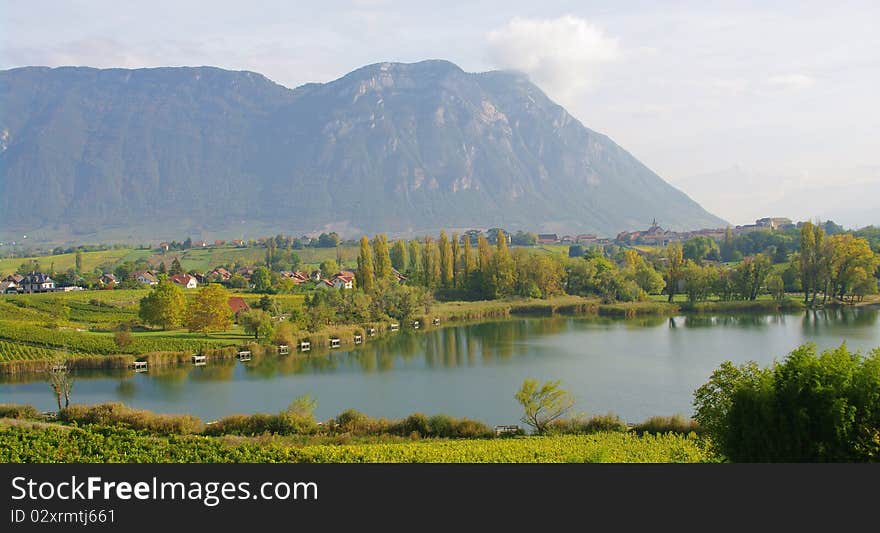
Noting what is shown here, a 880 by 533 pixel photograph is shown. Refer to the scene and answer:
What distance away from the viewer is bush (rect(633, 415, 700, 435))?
15.5 m

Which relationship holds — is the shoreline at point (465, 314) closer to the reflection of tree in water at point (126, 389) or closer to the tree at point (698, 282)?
the tree at point (698, 282)

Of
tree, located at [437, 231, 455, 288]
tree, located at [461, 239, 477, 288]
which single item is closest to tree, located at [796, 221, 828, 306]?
tree, located at [461, 239, 477, 288]

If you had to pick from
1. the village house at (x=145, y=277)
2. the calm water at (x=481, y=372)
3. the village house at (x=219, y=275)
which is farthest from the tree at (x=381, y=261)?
the village house at (x=145, y=277)

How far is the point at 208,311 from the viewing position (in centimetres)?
3209

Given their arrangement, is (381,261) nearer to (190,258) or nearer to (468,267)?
(468,267)

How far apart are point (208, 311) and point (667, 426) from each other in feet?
73.8

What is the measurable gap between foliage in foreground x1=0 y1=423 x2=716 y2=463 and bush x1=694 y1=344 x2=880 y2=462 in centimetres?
176

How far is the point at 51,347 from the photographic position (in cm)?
2842

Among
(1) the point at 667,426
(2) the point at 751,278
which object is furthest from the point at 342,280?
(1) the point at 667,426

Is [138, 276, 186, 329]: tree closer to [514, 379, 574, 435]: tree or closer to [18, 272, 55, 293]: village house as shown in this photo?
[514, 379, 574, 435]: tree

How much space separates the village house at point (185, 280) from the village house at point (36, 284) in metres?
8.19

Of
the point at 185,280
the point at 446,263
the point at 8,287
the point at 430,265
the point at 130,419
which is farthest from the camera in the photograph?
the point at 185,280

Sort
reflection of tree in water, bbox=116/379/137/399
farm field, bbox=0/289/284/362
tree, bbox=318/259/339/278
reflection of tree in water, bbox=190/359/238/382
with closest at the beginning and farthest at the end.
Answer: reflection of tree in water, bbox=116/379/137/399, reflection of tree in water, bbox=190/359/238/382, farm field, bbox=0/289/284/362, tree, bbox=318/259/339/278

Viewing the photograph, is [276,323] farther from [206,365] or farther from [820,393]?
[820,393]
